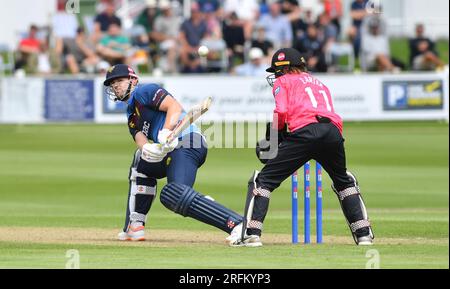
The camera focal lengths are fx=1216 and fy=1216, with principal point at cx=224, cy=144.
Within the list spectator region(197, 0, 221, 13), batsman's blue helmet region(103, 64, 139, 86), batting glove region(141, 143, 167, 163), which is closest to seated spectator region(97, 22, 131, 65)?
spectator region(197, 0, 221, 13)

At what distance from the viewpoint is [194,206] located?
32.7ft

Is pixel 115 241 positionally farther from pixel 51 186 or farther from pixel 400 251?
pixel 51 186

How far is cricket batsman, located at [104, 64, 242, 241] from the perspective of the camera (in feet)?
32.9

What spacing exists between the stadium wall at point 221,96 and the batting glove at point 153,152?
14.6m

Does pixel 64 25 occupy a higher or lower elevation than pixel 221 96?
higher

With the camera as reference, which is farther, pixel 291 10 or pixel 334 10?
pixel 334 10

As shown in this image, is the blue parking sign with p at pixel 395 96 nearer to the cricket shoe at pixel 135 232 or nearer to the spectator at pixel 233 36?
the spectator at pixel 233 36

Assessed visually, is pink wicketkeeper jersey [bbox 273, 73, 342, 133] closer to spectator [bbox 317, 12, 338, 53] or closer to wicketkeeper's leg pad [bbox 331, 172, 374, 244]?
wicketkeeper's leg pad [bbox 331, 172, 374, 244]

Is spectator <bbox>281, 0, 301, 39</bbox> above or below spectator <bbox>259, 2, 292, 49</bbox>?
above

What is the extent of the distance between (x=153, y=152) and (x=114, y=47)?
17.3 meters

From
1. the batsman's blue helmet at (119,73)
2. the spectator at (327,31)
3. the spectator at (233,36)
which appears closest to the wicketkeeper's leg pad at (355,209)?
the batsman's blue helmet at (119,73)

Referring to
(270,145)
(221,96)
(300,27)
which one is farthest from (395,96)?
(270,145)

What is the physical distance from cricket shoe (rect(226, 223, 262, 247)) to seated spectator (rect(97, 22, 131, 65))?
17196 mm

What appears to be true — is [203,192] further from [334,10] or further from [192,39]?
[334,10]
